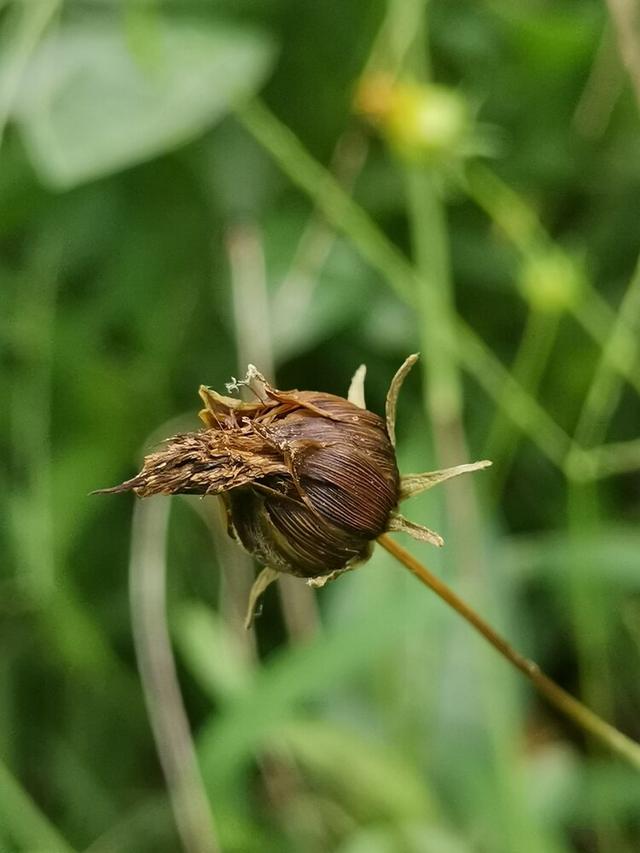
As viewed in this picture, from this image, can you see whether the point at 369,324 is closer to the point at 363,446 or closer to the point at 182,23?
the point at 182,23

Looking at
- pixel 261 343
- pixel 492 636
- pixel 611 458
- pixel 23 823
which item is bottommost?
pixel 23 823

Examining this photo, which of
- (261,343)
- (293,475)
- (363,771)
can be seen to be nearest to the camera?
(293,475)

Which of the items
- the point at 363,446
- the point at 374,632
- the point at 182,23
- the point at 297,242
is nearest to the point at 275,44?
the point at 182,23

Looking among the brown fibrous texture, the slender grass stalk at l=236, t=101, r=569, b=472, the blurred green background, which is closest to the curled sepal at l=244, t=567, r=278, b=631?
the brown fibrous texture

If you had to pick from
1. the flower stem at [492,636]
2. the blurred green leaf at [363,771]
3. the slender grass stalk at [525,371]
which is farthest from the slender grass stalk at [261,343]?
the flower stem at [492,636]

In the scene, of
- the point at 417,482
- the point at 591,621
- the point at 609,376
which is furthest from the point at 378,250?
the point at 417,482

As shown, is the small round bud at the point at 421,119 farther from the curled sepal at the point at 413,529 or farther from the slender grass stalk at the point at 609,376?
the curled sepal at the point at 413,529

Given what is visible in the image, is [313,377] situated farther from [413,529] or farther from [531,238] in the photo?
[413,529]
